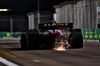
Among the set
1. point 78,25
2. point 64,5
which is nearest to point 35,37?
point 78,25

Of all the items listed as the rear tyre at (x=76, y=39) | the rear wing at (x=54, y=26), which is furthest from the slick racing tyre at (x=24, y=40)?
the rear tyre at (x=76, y=39)

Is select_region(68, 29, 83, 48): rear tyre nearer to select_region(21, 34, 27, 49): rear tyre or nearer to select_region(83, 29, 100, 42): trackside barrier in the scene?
select_region(21, 34, 27, 49): rear tyre

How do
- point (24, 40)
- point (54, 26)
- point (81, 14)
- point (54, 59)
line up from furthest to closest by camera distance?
point (81, 14), point (54, 26), point (24, 40), point (54, 59)

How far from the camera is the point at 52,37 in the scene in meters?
22.2

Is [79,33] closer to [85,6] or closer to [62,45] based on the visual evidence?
[62,45]

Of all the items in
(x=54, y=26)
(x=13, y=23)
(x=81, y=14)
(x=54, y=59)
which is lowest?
(x=54, y=59)

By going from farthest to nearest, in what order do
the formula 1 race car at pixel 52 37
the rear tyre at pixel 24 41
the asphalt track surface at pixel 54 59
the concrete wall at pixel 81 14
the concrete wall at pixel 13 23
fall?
the concrete wall at pixel 13 23 < the concrete wall at pixel 81 14 < the formula 1 race car at pixel 52 37 < the rear tyre at pixel 24 41 < the asphalt track surface at pixel 54 59

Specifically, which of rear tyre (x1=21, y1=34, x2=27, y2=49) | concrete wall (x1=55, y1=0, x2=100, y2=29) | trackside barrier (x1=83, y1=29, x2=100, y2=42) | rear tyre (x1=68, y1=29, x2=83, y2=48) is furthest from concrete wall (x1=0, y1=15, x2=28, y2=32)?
rear tyre (x1=21, y1=34, x2=27, y2=49)

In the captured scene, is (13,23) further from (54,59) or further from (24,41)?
(54,59)

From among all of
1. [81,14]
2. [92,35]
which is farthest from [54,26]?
[81,14]

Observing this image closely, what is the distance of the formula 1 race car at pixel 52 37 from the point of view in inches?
861

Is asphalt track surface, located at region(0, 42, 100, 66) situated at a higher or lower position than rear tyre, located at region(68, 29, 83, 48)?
lower

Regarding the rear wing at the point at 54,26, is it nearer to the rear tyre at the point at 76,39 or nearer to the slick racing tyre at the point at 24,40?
the rear tyre at the point at 76,39

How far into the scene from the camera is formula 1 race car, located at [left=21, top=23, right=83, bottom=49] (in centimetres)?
2188
